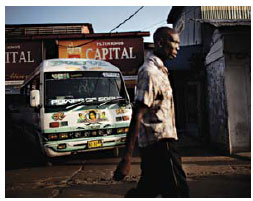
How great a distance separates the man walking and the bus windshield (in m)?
3.79

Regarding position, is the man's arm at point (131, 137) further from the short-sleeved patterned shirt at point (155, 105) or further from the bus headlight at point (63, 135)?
the bus headlight at point (63, 135)

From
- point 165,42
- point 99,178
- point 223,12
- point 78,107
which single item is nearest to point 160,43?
point 165,42

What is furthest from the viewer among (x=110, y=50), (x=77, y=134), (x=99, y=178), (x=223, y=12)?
(x=110, y=50)

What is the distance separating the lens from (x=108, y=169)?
213 inches

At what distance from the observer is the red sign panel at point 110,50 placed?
13531mm

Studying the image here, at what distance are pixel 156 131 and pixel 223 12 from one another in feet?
38.6

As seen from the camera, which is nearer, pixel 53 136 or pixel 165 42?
pixel 165 42

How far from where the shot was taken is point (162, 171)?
6.68 ft

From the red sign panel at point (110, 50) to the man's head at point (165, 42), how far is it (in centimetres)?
1139

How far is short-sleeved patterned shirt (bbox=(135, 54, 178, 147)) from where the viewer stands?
1936 millimetres

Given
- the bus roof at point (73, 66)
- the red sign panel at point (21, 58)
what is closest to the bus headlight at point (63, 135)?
the bus roof at point (73, 66)

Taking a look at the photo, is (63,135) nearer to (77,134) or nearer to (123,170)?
(77,134)

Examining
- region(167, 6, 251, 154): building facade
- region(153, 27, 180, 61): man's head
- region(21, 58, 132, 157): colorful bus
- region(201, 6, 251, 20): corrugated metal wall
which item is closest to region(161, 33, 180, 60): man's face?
region(153, 27, 180, 61): man's head

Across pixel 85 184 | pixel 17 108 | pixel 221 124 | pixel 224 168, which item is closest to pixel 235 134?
pixel 221 124
